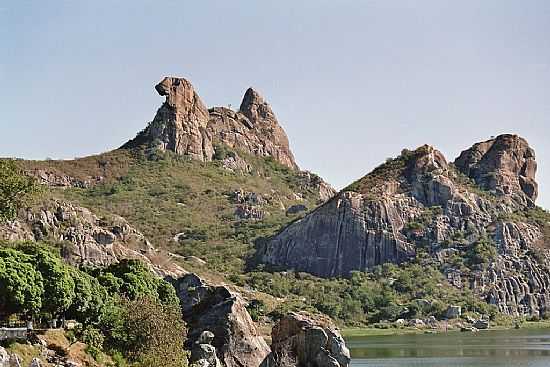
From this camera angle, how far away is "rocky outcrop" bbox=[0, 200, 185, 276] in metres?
161

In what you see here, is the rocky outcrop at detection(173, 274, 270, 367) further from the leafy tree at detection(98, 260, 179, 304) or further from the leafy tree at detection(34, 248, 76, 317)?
the leafy tree at detection(34, 248, 76, 317)

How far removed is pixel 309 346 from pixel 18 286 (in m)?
27.9

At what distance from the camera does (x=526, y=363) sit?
84125 millimetres

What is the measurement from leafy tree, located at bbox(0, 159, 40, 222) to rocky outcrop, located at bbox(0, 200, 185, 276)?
73.1 m

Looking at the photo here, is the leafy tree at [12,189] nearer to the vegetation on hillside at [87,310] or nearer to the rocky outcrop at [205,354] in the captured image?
the vegetation on hillside at [87,310]

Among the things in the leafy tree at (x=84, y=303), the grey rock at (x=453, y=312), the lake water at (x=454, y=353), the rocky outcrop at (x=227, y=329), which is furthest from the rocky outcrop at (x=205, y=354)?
the grey rock at (x=453, y=312)

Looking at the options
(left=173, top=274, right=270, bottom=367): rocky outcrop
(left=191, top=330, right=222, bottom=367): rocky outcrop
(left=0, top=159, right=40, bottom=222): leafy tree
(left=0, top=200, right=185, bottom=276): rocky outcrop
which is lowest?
(left=191, top=330, right=222, bottom=367): rocky outcrop

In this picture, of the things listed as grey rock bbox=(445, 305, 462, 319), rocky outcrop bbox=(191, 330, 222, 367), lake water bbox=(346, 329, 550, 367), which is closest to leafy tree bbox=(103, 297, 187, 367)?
rocky outcrop bbox=(191, 330, 222, 367)

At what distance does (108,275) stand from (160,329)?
1906 cm

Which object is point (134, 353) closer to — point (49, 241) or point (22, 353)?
point (22, 353)

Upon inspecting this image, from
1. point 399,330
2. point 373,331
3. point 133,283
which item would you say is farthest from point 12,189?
point 399,330

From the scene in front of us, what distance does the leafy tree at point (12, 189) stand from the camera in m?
75.0

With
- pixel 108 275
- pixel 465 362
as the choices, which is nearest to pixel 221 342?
pixel 108 275

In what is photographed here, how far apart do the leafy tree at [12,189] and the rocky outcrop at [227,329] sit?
19.5 metres
